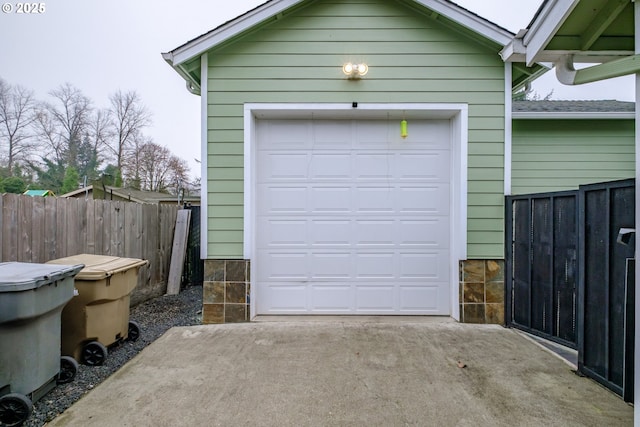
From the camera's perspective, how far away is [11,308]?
88.2 inches

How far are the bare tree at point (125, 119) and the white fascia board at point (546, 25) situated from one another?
20559mm

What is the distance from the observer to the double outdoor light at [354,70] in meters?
4.13

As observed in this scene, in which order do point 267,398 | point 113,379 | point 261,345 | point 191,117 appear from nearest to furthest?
point 267,398, point 113,379, point 261,345, point 191,117

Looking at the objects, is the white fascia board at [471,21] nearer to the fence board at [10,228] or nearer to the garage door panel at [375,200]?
the garage door panel at [375,200]

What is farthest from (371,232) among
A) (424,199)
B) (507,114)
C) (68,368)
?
(68,368)

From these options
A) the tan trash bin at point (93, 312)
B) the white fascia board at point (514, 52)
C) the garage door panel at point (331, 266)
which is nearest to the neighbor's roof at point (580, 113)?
the white fascia board at point (514, 52)

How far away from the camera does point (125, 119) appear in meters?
19.5

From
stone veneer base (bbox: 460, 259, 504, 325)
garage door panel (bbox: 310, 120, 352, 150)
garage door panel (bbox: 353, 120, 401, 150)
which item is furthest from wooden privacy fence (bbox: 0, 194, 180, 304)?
stone veneer base (bbox: 460, 259, 504, 325)

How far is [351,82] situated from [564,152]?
4.33 m

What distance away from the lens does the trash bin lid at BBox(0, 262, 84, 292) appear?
2.24 meters

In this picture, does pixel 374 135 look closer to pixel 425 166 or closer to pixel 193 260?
pixel 425 166

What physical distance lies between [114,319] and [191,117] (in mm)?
20513

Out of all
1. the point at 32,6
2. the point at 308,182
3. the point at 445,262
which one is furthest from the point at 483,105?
the point at 32,6

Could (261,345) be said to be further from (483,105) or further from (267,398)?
(483,105)
